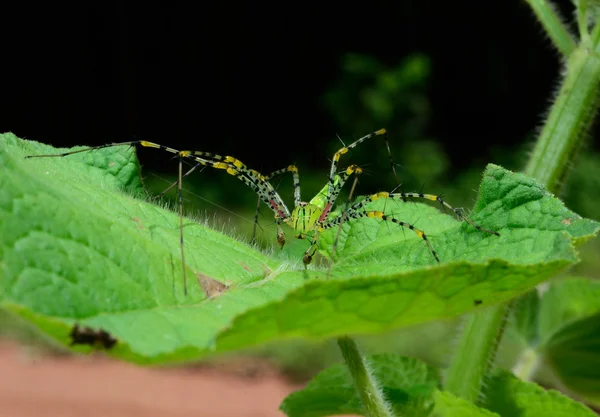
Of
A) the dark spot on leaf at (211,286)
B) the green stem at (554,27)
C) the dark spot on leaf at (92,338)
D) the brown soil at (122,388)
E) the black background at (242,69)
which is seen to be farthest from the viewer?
the black background at (242,69)

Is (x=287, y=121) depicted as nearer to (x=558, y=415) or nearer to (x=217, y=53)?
(x=217, y=53)

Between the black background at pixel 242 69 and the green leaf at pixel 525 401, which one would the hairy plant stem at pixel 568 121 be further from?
the black background at pixel 242 69

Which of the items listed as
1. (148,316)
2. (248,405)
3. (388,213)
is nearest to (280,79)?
(248,405)

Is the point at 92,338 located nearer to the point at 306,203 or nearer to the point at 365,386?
the point at 365,386

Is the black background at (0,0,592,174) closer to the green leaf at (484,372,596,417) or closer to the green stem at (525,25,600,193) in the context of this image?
the green stem at (525,25,600,193)

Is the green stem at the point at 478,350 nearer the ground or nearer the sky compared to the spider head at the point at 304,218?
nearer the ground

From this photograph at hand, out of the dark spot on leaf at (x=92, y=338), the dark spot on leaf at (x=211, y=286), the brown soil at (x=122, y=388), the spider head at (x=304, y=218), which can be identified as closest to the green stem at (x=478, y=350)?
the spider head at (x=304, y=218)
